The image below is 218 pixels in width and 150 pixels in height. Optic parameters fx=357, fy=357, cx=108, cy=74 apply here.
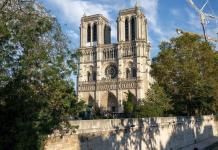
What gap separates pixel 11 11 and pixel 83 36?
71394mm

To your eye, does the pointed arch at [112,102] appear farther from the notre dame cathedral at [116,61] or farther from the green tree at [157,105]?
the green tree at [157,105]

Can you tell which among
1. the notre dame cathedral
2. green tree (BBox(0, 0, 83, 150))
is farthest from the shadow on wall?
the notre dame cathedral

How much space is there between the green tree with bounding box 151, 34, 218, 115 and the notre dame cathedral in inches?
1160

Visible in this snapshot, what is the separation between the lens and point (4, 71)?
40.8ft

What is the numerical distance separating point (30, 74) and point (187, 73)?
96.4ft

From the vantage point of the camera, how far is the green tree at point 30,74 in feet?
39.8

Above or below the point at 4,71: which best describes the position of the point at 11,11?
above

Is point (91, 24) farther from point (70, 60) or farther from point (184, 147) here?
point (70, 60)

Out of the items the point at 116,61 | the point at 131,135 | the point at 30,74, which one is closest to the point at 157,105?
the point at 131,135

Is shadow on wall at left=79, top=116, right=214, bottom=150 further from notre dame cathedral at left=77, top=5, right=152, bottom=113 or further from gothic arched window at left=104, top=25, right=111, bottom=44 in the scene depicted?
gothic arched window at left=104, top=25, right=111, bottom=44

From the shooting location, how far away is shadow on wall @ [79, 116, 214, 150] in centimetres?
1973

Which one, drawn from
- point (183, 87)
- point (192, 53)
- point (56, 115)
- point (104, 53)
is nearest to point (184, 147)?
point (183, 87)

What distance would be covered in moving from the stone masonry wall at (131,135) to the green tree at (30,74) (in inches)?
109

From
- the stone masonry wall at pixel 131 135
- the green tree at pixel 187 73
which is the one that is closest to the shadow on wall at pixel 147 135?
the stone masonry wall at pixel 131 135
